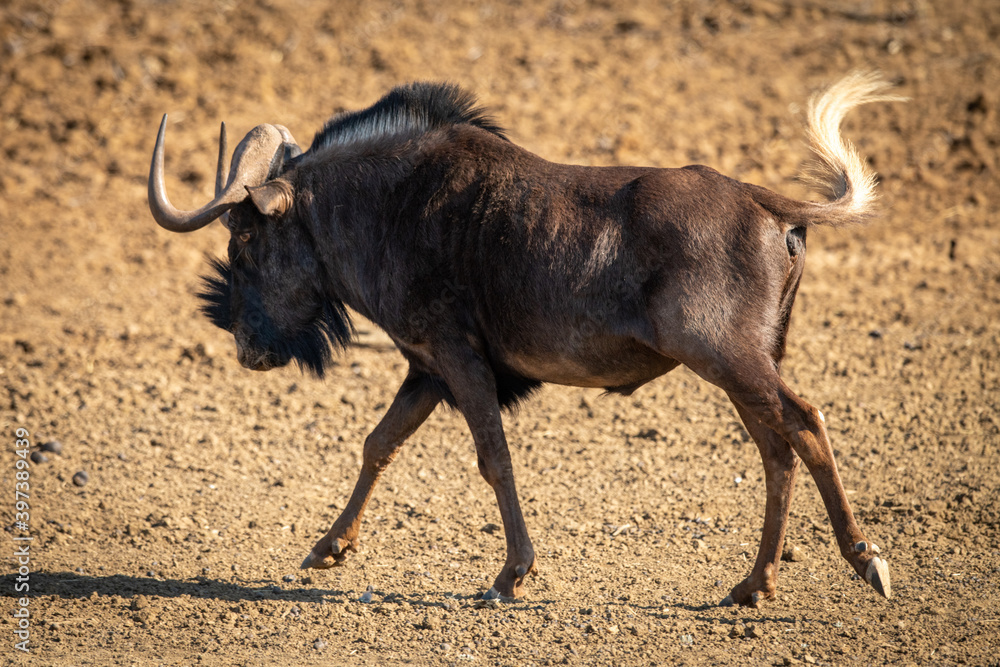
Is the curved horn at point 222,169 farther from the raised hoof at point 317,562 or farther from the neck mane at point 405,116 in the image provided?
the raised hoof at point 317,562

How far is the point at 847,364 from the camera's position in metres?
8.09

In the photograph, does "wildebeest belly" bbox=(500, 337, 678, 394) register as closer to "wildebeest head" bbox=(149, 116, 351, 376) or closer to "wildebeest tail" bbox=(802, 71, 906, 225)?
→ "wildebeest tail" bbox=(802, 71, 906, 225)

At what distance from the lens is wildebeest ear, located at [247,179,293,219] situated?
16.7ft

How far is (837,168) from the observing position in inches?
199

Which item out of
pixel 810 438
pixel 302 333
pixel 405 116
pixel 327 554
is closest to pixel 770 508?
pixel 810 438

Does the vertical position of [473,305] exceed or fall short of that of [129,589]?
→ it exceeds it

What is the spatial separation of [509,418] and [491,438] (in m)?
2.58

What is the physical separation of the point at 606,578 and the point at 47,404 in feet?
15.8

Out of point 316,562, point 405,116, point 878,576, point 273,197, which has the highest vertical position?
point 405,116

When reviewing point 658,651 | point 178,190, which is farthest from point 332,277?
point 178,190

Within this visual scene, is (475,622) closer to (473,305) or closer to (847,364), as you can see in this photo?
(473,305)

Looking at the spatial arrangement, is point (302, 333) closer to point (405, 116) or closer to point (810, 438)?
point (405, 116)

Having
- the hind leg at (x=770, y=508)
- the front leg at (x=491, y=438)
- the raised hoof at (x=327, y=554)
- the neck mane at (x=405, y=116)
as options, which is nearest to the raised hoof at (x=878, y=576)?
the hind leg at (x=770, y=508)

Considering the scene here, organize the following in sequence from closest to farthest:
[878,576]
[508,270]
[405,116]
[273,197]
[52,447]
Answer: [878,576] → [508,270] → [273,197] → [405,116] → [52,447]
